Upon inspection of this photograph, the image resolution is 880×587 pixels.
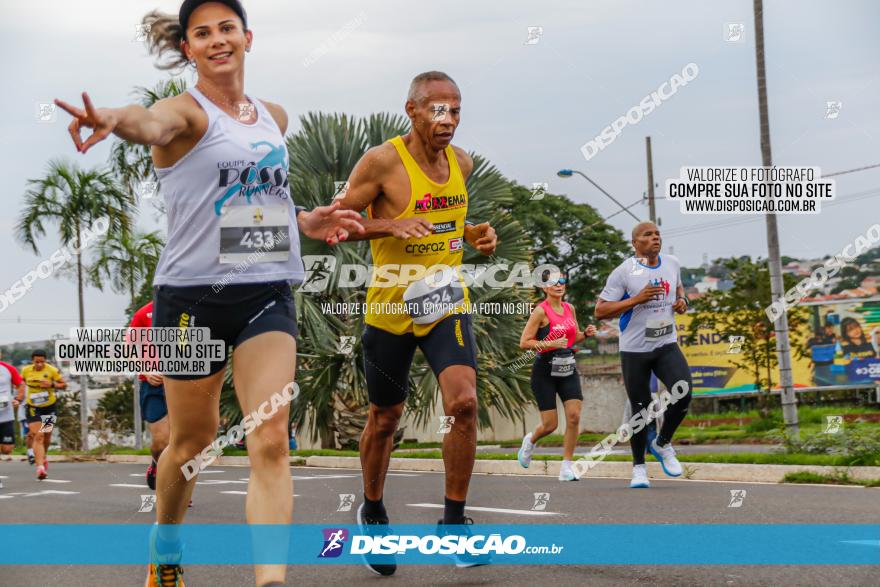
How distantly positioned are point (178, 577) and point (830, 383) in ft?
112

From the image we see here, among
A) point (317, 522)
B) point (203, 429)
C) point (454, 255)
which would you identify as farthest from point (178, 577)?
point (317, 522)

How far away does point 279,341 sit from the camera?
3.85 metres

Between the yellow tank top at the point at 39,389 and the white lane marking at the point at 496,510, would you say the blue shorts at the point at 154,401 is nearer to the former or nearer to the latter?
the white lane marking at the point at 496,510

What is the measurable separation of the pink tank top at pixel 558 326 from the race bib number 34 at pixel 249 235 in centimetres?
681

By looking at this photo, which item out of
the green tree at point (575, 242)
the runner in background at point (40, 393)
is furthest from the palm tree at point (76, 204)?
the green tree at point (575, 242)

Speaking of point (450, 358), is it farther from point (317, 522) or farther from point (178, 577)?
point (317, 522)

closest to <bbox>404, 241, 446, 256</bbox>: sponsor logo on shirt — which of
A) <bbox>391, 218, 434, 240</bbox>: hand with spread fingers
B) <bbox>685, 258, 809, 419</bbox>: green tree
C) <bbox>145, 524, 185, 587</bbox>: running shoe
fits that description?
<bbox>391, 218, 434, 240</bbox>: hand with spread fingers

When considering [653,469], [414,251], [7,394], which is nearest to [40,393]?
[7,394]

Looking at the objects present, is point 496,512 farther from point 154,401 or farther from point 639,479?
point 154,401

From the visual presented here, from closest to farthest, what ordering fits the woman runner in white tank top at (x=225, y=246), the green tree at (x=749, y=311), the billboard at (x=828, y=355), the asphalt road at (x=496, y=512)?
the woman runner in white tank top at (x=225, y=246)
the asphalt road at (x=496, y=512)
the green tree at (x=749, y=311)
the billboard at (x=828, y=355)

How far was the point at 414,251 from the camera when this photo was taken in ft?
17.3

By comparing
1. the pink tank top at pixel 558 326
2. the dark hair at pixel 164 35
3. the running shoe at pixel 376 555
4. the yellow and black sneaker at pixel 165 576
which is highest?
→ the dark hair at pixel 164 35

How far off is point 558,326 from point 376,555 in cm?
586

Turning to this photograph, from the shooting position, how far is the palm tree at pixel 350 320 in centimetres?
1658
